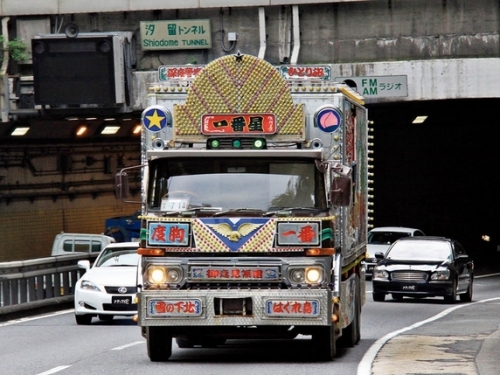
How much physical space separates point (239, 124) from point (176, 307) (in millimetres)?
2177

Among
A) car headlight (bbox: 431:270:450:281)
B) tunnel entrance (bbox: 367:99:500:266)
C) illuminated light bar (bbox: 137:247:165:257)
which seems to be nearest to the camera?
illuminated light bar (bbox: 137:247:165:257)

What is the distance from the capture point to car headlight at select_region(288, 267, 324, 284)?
14391 mm

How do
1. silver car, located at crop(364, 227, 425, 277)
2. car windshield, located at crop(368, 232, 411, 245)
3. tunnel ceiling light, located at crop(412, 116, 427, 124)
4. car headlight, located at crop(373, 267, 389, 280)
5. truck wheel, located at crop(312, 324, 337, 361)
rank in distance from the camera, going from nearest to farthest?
truck wheel, located at crop(312, 324, 337, 361)
car headlight, located at crop(373, 267, 389, 280)
silver car, located at crop(364, 227, 425, 277)
car windshield, located at crop(368, 232, 411, 245)
tunnel ceiling light, located at crop(412, 116, 427, 124)

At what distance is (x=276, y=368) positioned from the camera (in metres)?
14.4

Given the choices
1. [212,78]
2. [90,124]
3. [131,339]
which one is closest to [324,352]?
[212,78]

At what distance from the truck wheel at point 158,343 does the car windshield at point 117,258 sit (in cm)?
838

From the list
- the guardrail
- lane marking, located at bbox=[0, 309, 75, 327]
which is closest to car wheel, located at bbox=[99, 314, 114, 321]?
lane marking, located at bbox=[0, 309, 75, 327]

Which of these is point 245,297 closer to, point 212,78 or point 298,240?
point 298,240

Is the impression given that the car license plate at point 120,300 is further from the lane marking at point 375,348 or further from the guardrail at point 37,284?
the lane marking at point 375,348

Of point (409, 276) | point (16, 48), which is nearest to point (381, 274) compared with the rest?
point (409, 276)

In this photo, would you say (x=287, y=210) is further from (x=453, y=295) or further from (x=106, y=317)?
(x=453, y=295)

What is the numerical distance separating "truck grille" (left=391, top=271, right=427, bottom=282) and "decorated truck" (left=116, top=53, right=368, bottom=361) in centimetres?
1353

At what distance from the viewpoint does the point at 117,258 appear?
2388 centimetres

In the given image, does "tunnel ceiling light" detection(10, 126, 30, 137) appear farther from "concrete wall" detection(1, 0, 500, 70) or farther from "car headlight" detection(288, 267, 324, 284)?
"car headlight" detection(288, 267, 324, 284)
